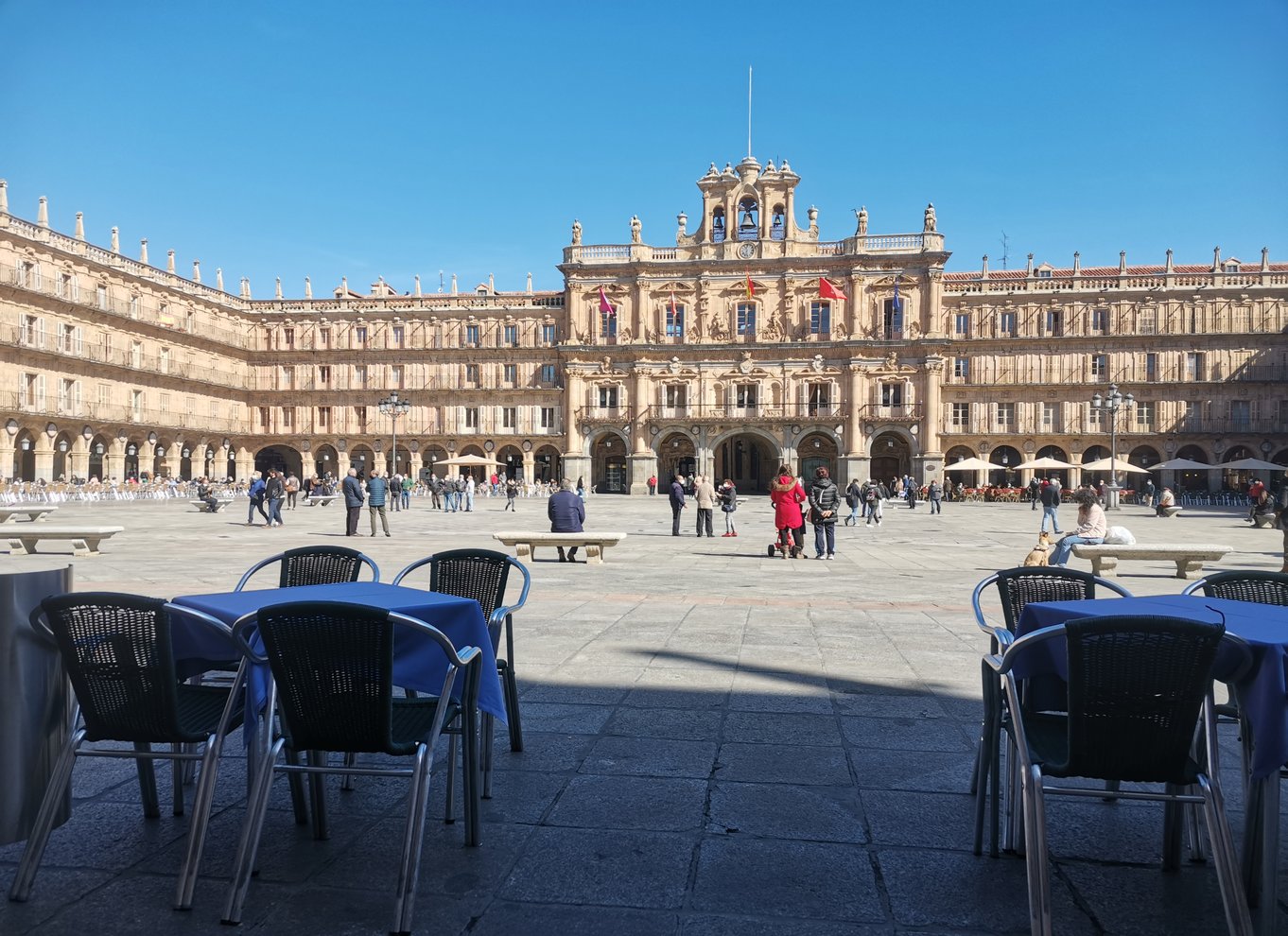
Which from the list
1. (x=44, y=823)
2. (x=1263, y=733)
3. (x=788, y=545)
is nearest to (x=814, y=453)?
(x=788, y=545)

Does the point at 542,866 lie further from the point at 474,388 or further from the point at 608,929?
the point at 474,388

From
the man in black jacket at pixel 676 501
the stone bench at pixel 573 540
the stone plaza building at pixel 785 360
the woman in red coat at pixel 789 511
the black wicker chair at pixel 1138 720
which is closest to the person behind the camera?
the black wicker chair at pixel 1138 720

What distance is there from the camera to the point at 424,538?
61.6ft

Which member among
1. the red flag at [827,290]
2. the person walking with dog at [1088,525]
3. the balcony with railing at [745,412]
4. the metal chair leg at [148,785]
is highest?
the red flag at [827,290]

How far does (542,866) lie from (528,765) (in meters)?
1.07

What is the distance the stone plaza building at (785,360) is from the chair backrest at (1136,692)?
1699 inches

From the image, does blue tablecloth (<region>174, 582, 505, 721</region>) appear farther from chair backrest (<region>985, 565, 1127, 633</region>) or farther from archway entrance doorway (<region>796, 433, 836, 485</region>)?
archway entrance doorway (<region>796, 433, 836, 485</region>)

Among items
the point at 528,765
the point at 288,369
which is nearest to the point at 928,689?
the point at 528,765

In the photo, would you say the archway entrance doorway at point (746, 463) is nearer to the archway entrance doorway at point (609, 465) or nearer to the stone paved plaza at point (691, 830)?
the archway entrance doorway at point (609, 465)

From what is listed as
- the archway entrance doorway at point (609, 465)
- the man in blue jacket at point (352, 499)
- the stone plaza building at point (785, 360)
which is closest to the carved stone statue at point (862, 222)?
the stone plaza building at point (785, 360)

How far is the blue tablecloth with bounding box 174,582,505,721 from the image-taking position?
134 inches

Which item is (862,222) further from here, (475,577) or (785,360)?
(475,577)

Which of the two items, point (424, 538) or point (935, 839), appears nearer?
point (935, 839)

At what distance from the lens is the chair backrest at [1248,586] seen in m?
4.12
